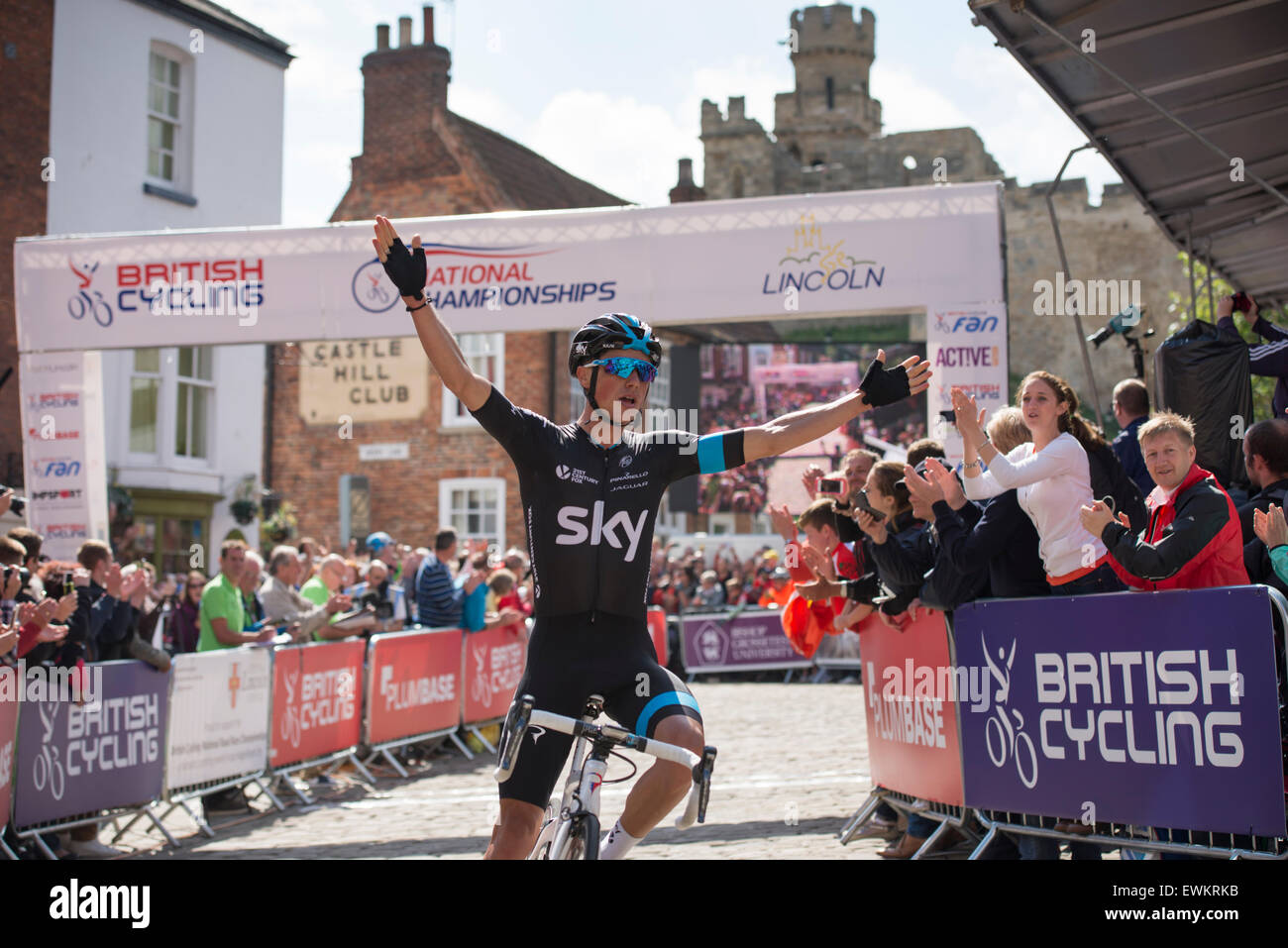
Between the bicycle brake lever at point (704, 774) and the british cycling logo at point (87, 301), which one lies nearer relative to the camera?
the bicycle brake lever at point (704, 774)

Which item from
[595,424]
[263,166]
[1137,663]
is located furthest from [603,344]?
[263,166]

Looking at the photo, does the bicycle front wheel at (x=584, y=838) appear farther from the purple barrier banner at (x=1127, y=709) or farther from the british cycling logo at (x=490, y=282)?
the british cycling logo at (x=490, y=282)

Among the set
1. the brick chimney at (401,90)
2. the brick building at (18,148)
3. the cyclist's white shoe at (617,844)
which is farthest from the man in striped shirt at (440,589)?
the brick chimney at (401,90)

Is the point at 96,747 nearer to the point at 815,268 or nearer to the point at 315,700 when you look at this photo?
the point at 315,700

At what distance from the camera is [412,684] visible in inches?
480

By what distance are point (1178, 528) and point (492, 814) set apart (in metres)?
5.26

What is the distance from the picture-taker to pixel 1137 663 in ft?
18.3

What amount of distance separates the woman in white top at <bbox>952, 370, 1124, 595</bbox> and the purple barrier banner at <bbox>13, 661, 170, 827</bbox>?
5.31 meters

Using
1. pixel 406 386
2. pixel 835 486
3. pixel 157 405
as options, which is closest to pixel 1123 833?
pixel 835 486

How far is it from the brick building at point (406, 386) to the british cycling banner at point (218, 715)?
18.6 meters

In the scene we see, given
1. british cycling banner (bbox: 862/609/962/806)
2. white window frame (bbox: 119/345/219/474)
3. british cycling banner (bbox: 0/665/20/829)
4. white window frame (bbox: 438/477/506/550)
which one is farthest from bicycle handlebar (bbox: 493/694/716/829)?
white window frame (bbox: 438/477/506/550)

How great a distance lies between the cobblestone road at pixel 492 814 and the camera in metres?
7.68

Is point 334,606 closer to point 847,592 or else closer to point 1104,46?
point 847,592

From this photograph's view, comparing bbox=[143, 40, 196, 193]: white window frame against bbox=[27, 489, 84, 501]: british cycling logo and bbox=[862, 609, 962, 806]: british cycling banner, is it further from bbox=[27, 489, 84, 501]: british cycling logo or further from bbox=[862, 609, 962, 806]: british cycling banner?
bbox=[862, 609, 962, 806]: british cycling banner
